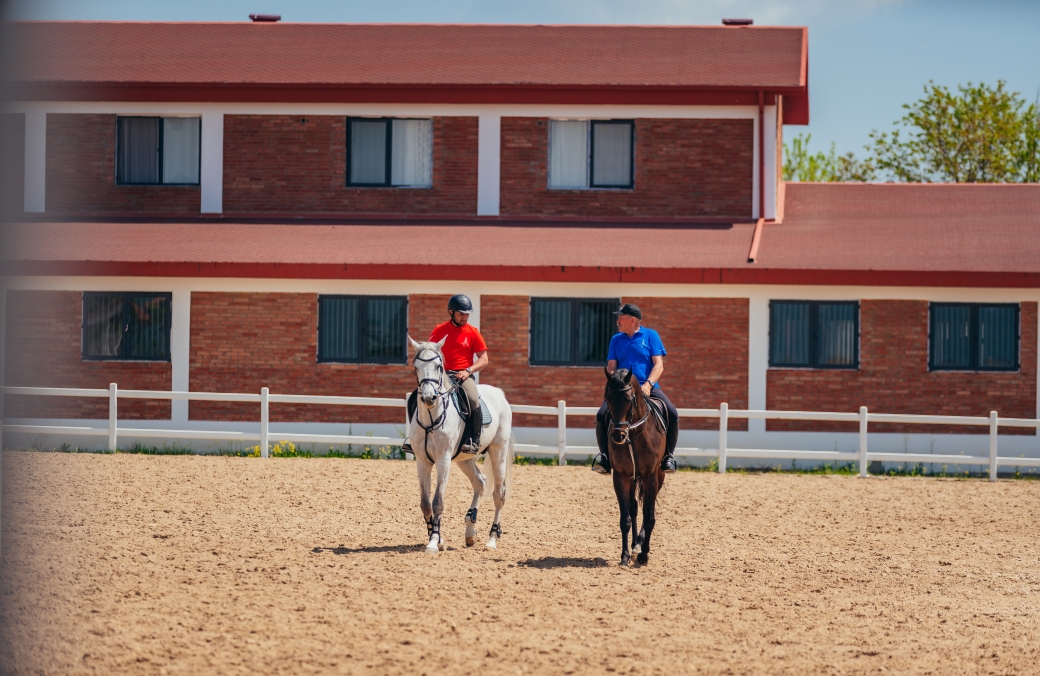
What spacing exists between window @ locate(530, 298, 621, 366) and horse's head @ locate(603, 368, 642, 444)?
32.5 feet

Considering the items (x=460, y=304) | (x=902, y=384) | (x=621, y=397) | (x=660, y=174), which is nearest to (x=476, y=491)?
(x=460, y=304)

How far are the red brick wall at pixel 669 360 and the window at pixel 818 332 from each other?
76 centimetres

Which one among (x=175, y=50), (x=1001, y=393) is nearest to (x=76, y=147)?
(x=175, y=50)

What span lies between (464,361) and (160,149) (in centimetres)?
1447

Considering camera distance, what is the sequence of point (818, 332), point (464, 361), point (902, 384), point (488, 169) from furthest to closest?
point (488, 169)
point (818, 332)
point (902, 384)
point (464, 361)

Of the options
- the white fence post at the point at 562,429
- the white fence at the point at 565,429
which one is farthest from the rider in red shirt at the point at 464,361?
the white fence post at the point at 562,429

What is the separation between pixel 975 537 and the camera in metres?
12.7

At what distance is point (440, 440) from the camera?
416 inches

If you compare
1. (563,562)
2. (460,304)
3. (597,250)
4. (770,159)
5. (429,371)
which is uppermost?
(770,159)

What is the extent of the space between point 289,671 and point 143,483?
905 centimetres

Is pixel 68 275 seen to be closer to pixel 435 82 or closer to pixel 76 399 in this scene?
pixel 76 399

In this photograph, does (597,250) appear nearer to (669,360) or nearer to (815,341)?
(669,360)

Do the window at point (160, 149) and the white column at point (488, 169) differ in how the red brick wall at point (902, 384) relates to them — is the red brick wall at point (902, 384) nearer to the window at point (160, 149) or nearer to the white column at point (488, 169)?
the white column at point (488, 169)

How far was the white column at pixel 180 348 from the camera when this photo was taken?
20.4 meters
